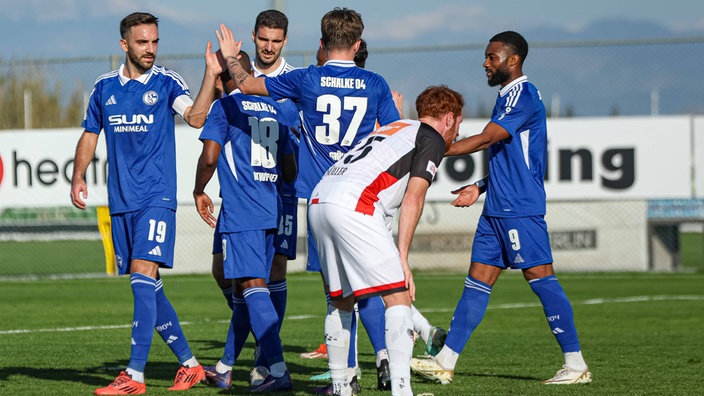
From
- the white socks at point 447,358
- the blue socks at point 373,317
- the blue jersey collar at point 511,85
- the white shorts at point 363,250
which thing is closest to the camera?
the white shorts at point 363,250

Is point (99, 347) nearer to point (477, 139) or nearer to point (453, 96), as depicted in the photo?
point (477, 139)

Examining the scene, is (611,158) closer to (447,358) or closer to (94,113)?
(447,358)

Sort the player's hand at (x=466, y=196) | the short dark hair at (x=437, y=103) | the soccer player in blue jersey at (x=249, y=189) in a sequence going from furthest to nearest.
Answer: the player's hand at (x=466, y=196) < the soccer player in blue jersey at (x=249, y=189) < the short dark hair at (x=437, y=103)

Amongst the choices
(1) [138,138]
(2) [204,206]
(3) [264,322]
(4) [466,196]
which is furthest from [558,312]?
(1) [138,138]

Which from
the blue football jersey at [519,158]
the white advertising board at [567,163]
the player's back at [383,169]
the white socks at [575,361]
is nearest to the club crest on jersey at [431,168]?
the player's back at [383,169]

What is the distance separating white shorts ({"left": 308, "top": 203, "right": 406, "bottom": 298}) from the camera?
6113 millimetres

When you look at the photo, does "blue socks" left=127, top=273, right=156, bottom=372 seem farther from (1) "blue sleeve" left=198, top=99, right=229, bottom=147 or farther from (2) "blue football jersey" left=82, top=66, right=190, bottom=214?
(1) "blue sleeve" left=198, top=99, right=229, bottom=147

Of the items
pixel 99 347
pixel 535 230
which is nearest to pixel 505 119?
pixel 535 230

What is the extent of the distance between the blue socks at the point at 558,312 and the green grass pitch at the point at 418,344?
0.33m

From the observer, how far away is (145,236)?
24.1 feet

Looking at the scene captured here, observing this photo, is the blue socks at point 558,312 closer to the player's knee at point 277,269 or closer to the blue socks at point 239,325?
the player's knee at point 277,269

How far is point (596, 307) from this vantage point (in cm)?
1425

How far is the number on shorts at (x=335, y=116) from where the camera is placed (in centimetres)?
737

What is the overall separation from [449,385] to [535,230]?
1337 mm
